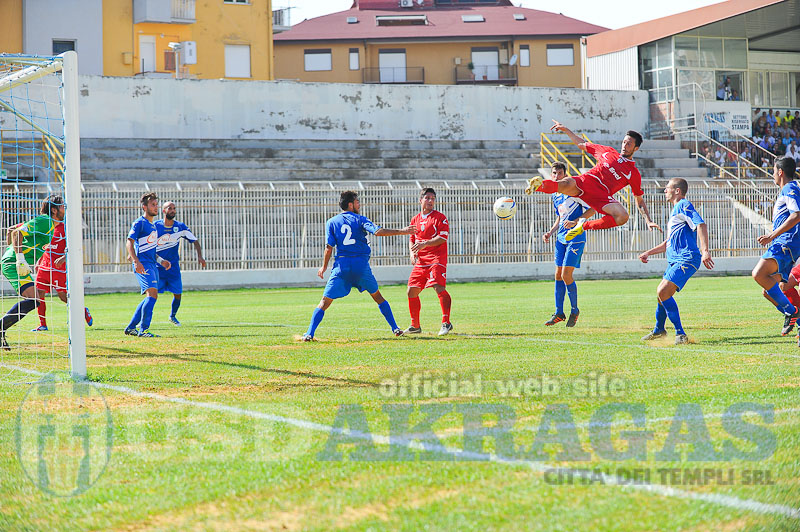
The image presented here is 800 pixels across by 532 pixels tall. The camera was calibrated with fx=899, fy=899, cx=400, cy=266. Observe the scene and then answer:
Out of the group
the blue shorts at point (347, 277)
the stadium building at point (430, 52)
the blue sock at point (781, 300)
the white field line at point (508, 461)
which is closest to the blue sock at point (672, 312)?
the blue sock at point (781, 300)

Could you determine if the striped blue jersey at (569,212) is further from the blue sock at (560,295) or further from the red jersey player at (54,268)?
the red jersey player at (54,268)

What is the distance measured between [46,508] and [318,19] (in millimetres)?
58621

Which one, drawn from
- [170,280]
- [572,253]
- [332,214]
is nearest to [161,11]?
[332,214]

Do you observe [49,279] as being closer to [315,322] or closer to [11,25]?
[315,322]

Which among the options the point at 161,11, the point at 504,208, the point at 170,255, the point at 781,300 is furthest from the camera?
the point at 161,11

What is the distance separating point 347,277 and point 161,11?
123 feet

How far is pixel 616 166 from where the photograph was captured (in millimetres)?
11586

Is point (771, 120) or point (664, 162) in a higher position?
point (771, 120)

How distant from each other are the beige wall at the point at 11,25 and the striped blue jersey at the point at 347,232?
120 feet

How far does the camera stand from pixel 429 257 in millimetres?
11844

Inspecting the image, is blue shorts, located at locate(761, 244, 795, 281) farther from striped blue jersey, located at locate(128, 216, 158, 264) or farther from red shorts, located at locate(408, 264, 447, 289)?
striped blue jersey, located at locate(128, 216, 158, 264)

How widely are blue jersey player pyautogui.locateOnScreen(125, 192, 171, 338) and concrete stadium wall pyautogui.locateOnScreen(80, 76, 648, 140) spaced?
21.9 meters

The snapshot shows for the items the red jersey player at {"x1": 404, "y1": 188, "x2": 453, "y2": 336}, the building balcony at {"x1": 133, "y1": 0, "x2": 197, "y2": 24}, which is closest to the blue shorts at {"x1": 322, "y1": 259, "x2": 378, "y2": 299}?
the red jersey player at {"x1": 404, "y1": 188, "x2": 453, "y2": 336}

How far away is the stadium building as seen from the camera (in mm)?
56625
